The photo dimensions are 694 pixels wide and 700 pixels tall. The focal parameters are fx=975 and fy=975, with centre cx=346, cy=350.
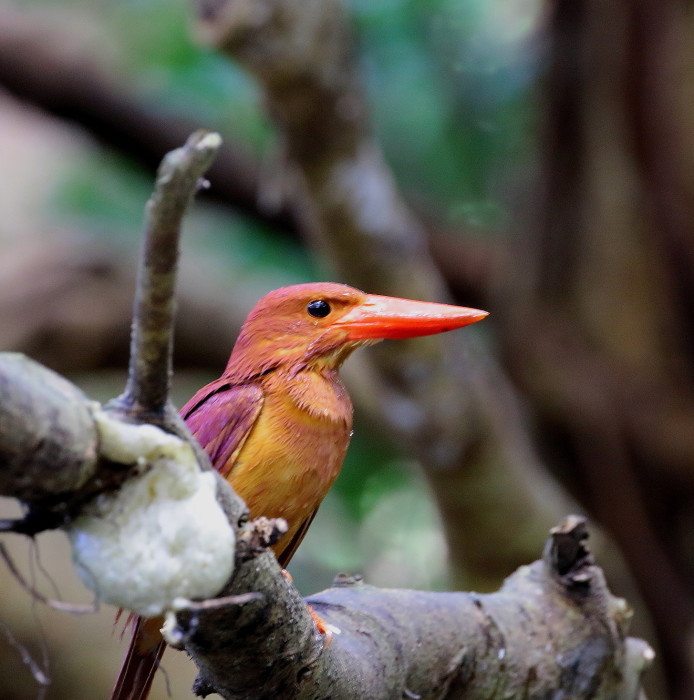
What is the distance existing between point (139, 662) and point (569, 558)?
3.42ft

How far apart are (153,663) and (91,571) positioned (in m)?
1.03

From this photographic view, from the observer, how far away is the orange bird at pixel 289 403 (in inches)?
77.1

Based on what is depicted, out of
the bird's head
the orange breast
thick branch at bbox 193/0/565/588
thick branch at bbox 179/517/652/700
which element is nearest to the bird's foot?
thick branch at bbox 179/517/652/700

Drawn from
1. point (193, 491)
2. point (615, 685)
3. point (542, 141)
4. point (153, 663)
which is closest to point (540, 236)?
point (542, 141)

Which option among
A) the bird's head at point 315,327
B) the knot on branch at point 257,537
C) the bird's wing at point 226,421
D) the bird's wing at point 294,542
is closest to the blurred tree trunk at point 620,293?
the bird's head at point 315,327

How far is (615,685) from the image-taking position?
7.88 ft

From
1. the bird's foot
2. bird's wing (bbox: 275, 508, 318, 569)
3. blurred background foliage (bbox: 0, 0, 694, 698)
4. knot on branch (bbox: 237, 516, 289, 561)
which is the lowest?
the bird's foot

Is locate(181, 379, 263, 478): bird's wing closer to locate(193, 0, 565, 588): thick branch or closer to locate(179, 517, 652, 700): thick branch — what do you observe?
locate(179, 517, 652, 700): thick branch

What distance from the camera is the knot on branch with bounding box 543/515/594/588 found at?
2264 millimetres

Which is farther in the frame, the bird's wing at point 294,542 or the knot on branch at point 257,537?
the bird's wing at point 294,542

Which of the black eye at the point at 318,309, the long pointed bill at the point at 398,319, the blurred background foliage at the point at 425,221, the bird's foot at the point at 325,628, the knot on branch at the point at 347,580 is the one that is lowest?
the bird's foot at the point at 325,628

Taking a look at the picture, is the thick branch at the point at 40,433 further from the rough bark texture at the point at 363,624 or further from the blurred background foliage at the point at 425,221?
the blurred background foliage at the point at 425,221

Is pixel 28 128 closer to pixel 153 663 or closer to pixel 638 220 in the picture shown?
pixel 638 220

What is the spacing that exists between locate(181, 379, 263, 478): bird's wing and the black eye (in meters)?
0.23
